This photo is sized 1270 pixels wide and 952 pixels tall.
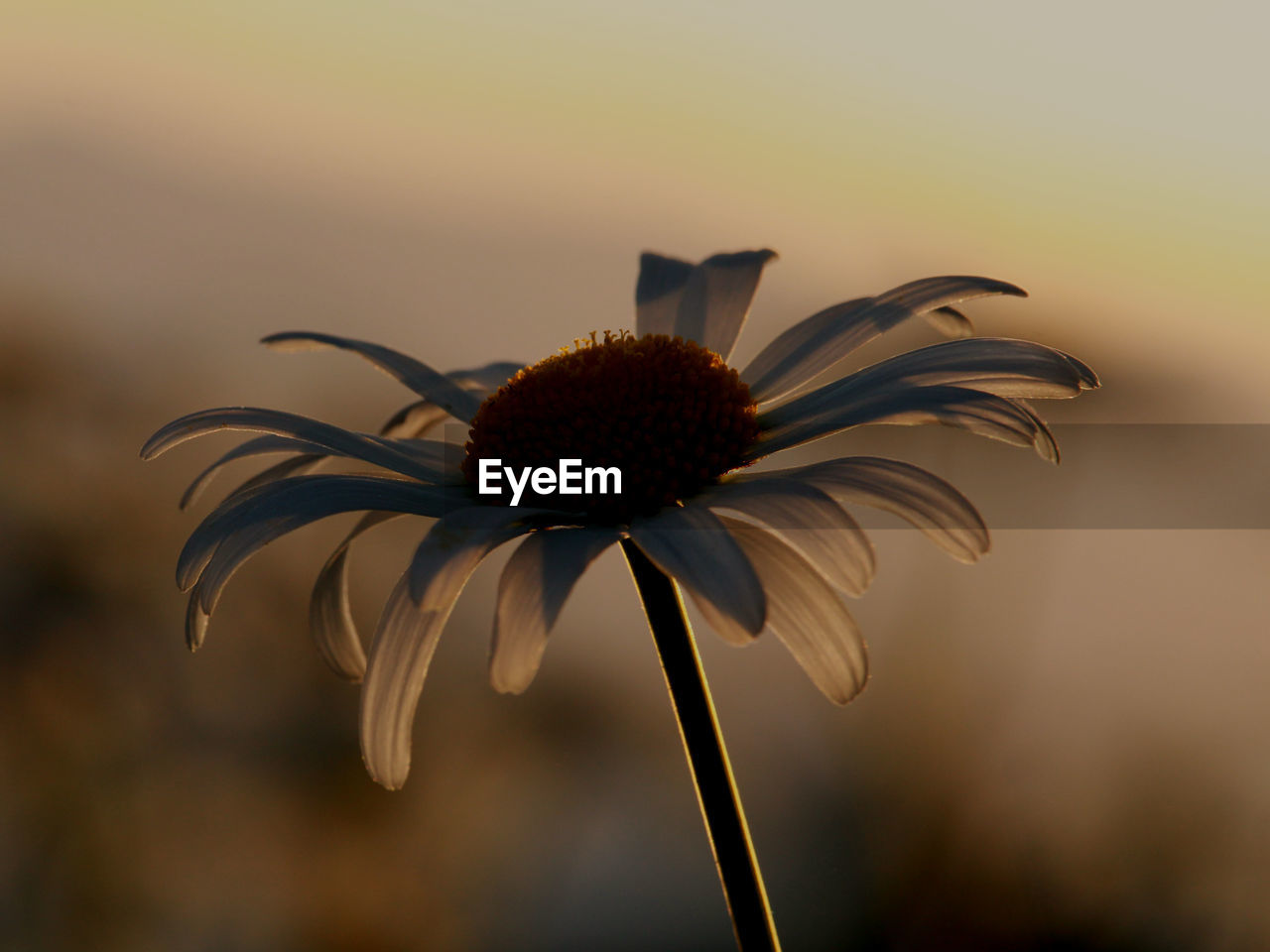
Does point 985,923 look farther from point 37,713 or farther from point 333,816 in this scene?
point 37,713

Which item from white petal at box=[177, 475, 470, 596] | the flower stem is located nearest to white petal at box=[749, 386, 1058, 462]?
the flower stem

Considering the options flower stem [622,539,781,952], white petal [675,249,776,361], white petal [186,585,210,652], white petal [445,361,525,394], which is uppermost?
white petal [675,249,776,361]

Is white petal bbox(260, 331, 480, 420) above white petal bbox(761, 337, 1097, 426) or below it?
above

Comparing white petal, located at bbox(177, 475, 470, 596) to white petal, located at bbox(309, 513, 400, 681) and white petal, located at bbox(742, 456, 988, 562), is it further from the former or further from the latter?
white petal, located at bbox(742, 456, 988, 562)

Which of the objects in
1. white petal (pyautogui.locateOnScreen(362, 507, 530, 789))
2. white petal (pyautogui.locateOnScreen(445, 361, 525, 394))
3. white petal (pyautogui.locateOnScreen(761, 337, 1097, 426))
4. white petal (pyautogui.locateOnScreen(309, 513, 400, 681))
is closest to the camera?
white petal (pyautogui.locateOnScreen(362, 507, 530, 789))

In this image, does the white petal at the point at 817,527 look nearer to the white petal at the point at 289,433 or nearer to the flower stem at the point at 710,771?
the flower stem at the point at 710,771

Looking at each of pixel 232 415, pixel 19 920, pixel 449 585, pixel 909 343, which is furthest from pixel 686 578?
pixel 19 920

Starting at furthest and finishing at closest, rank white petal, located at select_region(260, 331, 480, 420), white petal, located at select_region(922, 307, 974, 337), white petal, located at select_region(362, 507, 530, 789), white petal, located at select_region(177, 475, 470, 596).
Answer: white petal, located at select_region(260, 331, 480, 420) < white petal, located at select_region(922, 307, 974, 337) < white petal, located at select_region(177, 475, 470, 596) < white petal, located at select_region(362, 507, 530, 789)

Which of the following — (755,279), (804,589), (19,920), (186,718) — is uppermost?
(755,279)
